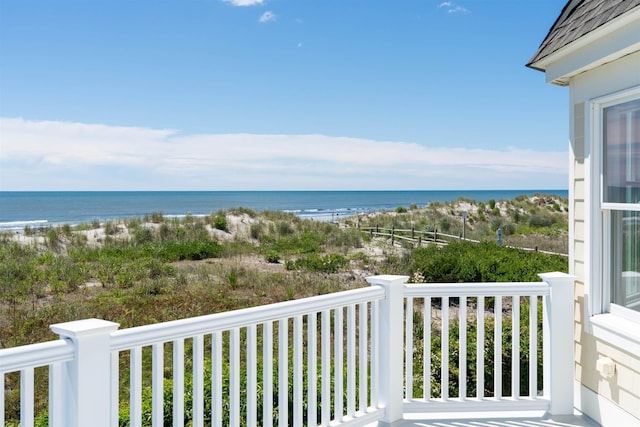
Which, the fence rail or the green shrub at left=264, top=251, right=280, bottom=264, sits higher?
the fence rail

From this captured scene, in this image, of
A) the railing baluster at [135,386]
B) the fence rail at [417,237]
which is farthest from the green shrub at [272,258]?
the railing baluster at [135,386]

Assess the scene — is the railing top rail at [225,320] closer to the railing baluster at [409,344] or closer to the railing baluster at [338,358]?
the railing baluster at [338,358]

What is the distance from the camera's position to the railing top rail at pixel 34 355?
1717mm

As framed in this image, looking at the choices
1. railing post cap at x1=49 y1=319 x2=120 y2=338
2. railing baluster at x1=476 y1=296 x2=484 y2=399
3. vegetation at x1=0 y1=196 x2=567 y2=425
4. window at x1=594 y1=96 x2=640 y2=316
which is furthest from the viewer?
vegetation at x1=0 y1=196 x2=567 y2=425

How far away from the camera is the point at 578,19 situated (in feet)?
10.5

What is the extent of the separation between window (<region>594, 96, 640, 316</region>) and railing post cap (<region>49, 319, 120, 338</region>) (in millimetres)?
2843

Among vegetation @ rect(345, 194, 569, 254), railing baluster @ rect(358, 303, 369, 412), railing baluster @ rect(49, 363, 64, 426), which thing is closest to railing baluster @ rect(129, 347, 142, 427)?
railing baluster @ rect(49, 363, 64, 426)

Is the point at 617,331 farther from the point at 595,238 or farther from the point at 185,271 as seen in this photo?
the point at 185,271

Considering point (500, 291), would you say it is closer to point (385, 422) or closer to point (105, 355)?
point (385, 422)

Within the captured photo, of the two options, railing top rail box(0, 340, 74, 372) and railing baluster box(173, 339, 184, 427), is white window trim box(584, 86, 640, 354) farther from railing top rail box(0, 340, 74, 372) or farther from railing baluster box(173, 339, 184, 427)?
railing top rail box(0, 340, 74, 372)

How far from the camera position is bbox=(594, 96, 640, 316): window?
2.96m

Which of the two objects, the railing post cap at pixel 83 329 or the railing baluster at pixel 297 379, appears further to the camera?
the railing baluster at pixel 297 379

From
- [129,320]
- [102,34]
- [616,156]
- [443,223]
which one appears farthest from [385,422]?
[102,34]

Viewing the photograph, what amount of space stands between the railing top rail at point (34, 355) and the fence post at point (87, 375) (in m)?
0.04
